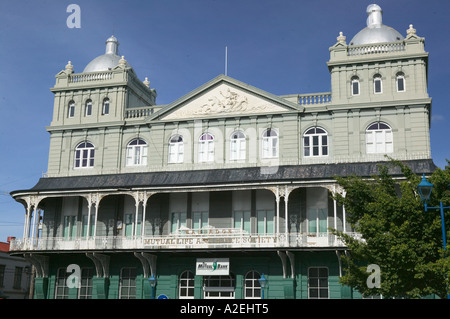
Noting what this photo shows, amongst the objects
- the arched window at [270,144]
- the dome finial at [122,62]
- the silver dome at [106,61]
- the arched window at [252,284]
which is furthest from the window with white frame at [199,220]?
the silver dome at [106,61]

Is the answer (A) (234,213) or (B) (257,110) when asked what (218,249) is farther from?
(B) (257,110)

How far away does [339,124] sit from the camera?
3088cm

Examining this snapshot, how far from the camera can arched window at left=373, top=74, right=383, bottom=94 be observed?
31.0 meters

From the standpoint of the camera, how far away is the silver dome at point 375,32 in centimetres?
3216

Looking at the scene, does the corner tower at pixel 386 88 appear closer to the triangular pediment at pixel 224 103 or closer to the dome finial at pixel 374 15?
the dome finial at pixel 374 15

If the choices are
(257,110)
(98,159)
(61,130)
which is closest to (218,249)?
(257,110)

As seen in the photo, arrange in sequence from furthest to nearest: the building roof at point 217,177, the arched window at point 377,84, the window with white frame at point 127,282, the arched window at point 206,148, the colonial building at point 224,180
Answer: the arched window at point 206,148
the window with white frame at point 127,282
the arched window at point 377,84
the colonial building at point 224,180
the building roof at point 217,177

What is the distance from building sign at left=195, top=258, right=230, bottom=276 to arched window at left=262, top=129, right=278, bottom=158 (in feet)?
22.3

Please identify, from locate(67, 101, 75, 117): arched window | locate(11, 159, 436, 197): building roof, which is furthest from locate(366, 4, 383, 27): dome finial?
locate(67, 101, 75, 117): arched window

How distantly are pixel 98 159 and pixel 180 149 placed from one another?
18.3 feet

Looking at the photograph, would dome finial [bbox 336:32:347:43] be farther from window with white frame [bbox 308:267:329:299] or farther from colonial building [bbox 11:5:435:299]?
window with white frame [bbox 308:267:329:299]

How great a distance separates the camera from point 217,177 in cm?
3111

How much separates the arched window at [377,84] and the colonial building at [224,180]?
0.07 meters

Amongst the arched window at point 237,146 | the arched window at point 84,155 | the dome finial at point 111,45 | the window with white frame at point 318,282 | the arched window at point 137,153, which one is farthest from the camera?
the dome finial at point 111,45
